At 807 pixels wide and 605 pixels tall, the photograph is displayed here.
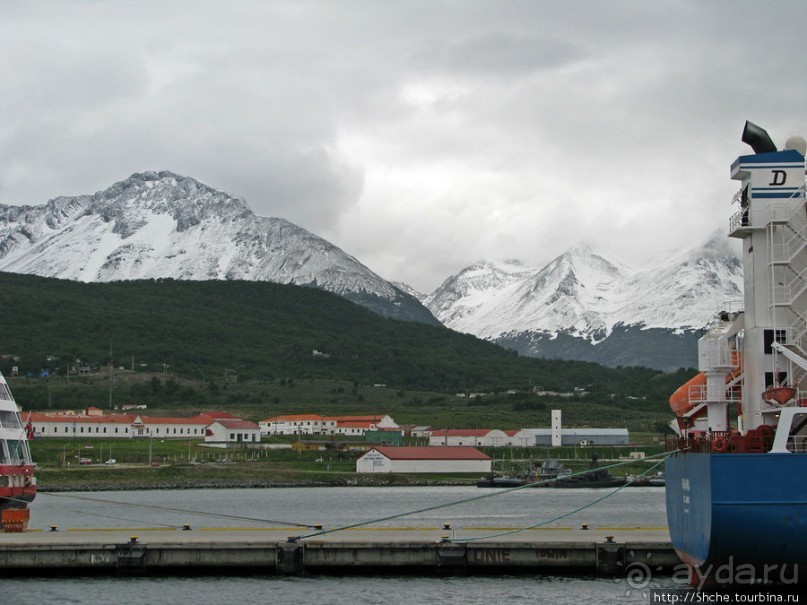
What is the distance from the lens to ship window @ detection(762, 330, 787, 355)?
131ft

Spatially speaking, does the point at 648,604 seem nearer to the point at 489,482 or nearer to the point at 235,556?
the point at 235,556

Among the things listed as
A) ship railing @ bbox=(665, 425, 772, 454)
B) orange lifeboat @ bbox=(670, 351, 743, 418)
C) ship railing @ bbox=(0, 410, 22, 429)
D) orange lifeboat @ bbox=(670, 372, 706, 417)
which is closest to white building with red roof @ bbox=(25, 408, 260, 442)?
ship railing @ bbox=(0, 410, 22, 429)

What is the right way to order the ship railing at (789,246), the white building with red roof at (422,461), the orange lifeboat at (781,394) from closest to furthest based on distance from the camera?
the orange lifeboat at (781,394), the ship railing at (789,246), the white building with red roof at (422,461)

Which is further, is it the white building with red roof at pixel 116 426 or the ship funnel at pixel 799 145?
the white building with red roof at pixel 116 426

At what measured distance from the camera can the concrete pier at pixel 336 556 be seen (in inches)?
1900

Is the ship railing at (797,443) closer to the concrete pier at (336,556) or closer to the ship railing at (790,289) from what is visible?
the ship railing at (790,289)

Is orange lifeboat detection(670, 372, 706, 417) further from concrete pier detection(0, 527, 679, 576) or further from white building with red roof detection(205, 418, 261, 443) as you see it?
white building with red roof detection(205, 418, 261, 443)

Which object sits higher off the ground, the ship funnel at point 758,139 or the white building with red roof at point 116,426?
the ship funnel at point 758,139

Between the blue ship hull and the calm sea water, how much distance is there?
8.38m

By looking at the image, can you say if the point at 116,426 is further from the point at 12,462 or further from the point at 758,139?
the point at 758,139

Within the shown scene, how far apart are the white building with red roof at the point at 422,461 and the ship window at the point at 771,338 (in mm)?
129359

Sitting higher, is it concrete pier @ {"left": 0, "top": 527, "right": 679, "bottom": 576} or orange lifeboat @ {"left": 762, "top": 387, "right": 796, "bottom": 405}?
orange lifeboat @ {"left": 762, "top": 387, "right": 796, "bottom": 405}

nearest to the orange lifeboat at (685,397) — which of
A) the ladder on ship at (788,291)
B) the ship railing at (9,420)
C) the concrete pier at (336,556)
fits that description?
the ladder on ship at (788,291)

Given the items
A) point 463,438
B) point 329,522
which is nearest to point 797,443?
point 329,522
